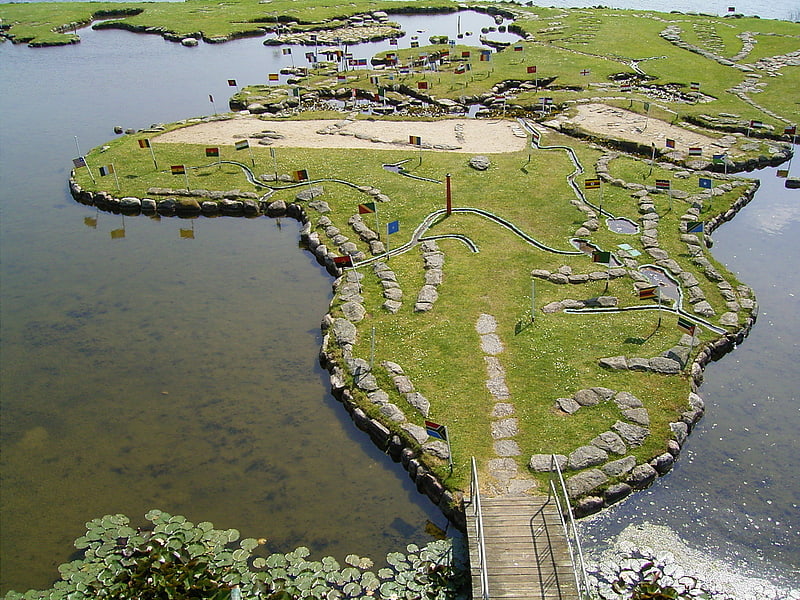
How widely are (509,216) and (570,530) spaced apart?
14539mm

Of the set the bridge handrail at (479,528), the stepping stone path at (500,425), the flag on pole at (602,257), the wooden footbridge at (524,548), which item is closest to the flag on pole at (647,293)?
the flag on pole at (602,257)

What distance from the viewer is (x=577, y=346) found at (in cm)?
1888

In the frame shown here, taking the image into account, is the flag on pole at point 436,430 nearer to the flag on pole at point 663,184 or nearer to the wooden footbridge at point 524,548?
the wooden footbridge at point 524,548

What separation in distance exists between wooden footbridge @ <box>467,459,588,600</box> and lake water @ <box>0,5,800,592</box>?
1154 millimetres

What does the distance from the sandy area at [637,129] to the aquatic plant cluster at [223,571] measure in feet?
84.9

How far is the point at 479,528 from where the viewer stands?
12633mm

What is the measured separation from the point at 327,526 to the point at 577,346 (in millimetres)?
8611

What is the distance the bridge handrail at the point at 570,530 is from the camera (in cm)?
1228

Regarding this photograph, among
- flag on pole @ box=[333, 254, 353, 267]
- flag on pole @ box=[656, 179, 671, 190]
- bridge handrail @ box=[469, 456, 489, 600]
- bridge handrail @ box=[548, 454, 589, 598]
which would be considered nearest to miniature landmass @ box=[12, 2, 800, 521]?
flag on pole @ box=[656, 179, 671, 190]

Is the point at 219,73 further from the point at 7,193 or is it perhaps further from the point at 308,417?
the point at 308,417

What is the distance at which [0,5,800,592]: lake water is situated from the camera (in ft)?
47.4

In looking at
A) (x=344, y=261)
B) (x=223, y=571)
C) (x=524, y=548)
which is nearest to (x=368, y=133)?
(x=344, y=261)

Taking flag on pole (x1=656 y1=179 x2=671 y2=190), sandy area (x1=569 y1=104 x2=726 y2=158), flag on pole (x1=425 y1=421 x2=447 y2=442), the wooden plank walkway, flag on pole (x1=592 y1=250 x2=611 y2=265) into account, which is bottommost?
sandy area (x1=569 y1=104 x2=726 y2=158)

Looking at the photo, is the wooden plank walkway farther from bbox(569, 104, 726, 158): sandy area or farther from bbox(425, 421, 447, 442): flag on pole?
bbox(569, 104, 726, 158): sandy area
